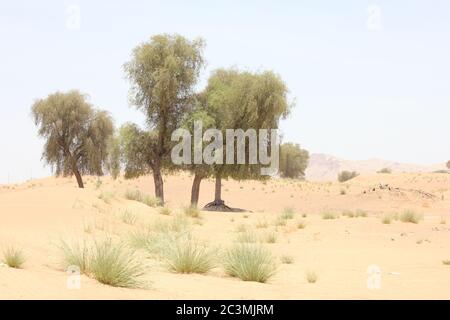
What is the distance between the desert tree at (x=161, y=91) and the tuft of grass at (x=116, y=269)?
78.7ft

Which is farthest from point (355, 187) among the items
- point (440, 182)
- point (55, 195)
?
point (55, 195)

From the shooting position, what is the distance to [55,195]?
2053 centimetres

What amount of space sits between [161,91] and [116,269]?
2448 centimetres

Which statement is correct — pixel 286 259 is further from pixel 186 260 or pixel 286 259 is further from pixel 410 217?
pixel 410 217

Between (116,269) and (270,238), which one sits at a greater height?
(116,269)

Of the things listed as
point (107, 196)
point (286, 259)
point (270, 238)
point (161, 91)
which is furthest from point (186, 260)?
point (161, 91)

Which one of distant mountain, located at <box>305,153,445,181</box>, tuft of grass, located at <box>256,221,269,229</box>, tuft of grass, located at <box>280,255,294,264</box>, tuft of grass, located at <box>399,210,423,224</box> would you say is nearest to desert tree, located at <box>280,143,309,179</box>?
tuft of grass, located at <box>399,210,423,224</box>

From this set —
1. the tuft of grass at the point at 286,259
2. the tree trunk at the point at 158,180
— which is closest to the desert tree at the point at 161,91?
the tree trunk at the point at 158,180

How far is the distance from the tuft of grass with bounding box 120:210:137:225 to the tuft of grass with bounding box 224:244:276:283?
28.2ft

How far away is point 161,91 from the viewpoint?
3191cm

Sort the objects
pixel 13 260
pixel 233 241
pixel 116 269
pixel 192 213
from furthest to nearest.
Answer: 1. pixel 192 213
2. pixel 233 241
3. pixel 13 260
4. pixel 116 269

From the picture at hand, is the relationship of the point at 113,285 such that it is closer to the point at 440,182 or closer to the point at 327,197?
the point at 327,197

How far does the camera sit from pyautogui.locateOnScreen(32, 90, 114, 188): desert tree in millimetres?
43969
